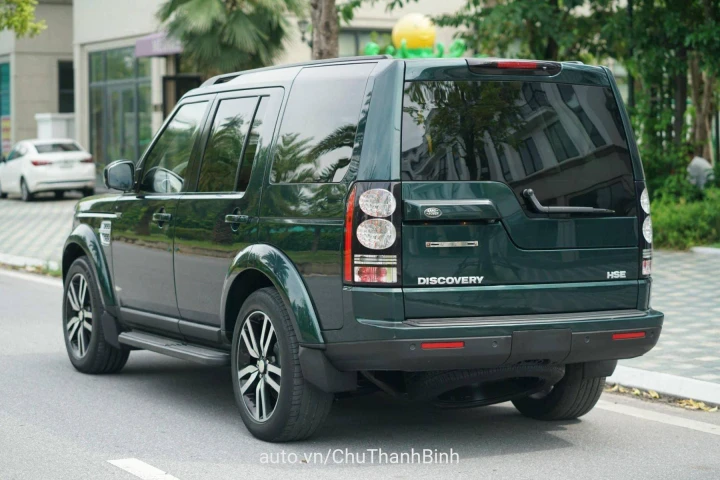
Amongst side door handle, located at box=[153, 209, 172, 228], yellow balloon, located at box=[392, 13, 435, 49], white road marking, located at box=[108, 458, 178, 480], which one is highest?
yellow balloon, located at box=[392, 13, 435, 49]

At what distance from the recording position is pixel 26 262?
674 inches

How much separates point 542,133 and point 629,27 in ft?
43.5

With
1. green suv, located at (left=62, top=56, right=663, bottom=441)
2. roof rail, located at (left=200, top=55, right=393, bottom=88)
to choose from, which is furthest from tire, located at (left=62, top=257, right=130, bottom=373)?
roof rail, located at (left=200, top=55, right=393, bottom=88)

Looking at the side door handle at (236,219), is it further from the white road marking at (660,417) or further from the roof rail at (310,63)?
the white road marking at (660,417)

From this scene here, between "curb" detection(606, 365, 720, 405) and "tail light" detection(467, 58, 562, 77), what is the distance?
255 cm

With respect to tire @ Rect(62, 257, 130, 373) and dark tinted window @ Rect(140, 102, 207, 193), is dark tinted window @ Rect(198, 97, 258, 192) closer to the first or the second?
dark tinted window @ Rect(140, 102, 207, 193)

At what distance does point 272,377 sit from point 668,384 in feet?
9.50

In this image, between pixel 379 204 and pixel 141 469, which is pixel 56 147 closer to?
pixel 141 469

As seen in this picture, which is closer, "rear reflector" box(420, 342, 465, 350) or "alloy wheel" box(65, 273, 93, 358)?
"rear reflector" box(420, 342, 465, 350)

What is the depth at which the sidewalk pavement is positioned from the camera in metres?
8.34

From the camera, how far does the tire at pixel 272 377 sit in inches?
246

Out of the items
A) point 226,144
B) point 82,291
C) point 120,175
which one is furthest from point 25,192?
point 226,144

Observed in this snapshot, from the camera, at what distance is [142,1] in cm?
3488

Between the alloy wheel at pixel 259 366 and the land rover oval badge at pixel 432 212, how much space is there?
1104 millimetres
